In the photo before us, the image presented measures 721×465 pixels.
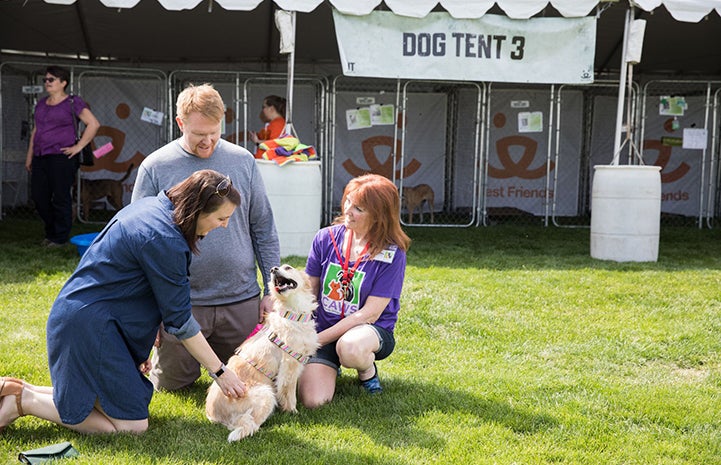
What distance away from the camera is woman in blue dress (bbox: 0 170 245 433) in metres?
2.78

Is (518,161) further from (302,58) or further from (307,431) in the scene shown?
(307,431)

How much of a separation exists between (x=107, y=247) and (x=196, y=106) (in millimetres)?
926

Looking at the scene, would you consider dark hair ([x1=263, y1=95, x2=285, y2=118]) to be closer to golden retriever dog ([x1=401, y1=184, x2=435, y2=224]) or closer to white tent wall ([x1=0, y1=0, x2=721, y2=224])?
white tent wall ([x1=0, y1=0, x2=721, y2=224])

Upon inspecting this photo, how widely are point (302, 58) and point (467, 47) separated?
17.9 ft

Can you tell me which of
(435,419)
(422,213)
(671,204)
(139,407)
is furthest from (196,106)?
(671,204)

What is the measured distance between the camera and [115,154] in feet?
37.8

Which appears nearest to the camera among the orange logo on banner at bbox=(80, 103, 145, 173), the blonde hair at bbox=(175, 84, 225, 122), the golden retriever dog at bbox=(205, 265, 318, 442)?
the golden retriever dog at bbox=(205, 265, 318, 442)

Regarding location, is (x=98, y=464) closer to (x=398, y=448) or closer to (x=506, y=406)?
(x=398, y=448)

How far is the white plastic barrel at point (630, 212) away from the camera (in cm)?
764

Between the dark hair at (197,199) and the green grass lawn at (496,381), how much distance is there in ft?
3.26

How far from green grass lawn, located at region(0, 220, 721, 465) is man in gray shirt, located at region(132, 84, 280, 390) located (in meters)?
0.24

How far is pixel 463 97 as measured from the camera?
1198cm

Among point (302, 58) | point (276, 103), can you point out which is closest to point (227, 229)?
point (276, 103)

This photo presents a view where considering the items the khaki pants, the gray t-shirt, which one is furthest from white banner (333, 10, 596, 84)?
the khaki pants
